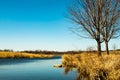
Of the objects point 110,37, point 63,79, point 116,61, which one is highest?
point 110,37

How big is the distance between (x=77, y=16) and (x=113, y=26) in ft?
12.1

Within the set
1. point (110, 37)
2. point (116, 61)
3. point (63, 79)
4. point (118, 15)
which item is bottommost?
point (63, 79)

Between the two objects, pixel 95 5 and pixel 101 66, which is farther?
pixel 95 5

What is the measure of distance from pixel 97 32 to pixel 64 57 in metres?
8.83

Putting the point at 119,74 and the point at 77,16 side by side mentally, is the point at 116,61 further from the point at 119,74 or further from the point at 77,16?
the point at 77,16

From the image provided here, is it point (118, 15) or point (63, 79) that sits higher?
point (118, 15)

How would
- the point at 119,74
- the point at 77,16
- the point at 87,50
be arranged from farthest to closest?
the point at 87,50
the point at 77,16
the point at 119,74

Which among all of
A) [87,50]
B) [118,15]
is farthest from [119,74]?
[87,50]

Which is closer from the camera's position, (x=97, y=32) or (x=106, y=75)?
(x=106, y=75)

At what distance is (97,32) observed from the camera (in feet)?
87.1

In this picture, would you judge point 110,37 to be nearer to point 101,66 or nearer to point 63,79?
point 63,79

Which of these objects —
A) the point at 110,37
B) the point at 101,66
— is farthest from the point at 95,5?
the point at 101,66

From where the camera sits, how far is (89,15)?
26.4 meters

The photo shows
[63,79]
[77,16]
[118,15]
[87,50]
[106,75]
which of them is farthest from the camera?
[87,50]
